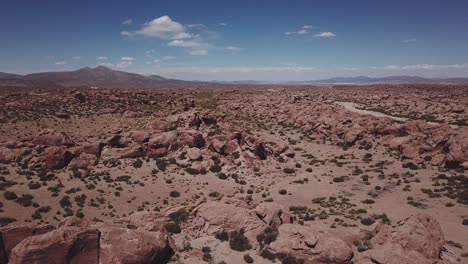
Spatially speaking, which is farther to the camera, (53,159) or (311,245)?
(53,159)

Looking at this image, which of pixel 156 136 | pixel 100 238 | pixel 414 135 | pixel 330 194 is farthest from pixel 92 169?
pixel 414 135

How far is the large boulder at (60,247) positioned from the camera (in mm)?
16703

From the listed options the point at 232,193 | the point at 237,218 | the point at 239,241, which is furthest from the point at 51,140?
the point at 239,241

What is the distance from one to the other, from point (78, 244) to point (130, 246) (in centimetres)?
265

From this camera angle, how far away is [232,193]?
36500 millimetres

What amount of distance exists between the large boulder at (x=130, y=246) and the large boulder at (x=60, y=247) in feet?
1.69

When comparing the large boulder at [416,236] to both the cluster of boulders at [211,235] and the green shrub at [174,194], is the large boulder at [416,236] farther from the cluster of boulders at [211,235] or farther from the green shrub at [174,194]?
the green shrub at [174,194]

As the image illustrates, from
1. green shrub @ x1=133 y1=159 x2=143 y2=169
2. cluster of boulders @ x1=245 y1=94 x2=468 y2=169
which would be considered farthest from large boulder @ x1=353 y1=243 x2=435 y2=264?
green shrub @ x1=133 y1=159 x2=143 y2=169

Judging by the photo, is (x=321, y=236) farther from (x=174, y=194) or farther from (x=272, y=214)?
(x=174, y=194)

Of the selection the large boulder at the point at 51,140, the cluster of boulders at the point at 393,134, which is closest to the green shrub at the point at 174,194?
the large boulder at the point at 51,140

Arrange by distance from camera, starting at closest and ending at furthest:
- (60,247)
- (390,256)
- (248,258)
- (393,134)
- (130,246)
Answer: (60,247), (130,246), (390,256), (248,258), (393,134)

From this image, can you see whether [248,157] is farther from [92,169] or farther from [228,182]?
[92,169]

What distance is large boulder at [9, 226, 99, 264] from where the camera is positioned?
54.8ft

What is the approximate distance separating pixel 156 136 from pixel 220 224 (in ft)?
84.2
